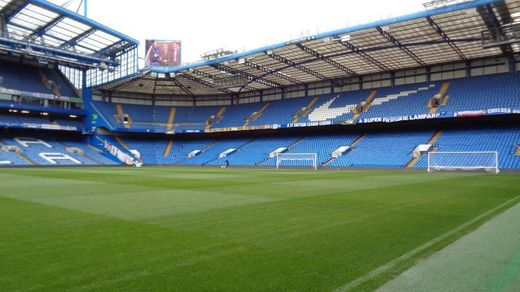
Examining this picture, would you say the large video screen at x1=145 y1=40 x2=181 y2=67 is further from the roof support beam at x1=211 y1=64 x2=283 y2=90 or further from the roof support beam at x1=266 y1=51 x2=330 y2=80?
the roof support beam at x1=266 y1=51 x2=330 y2=80

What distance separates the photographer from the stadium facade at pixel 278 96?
3481 centimetres

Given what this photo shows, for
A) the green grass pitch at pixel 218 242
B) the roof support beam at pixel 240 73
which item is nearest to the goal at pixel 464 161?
the green grass pitch at pixel 218 242

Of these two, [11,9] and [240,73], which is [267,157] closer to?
[240,73]

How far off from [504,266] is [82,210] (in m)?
8.28

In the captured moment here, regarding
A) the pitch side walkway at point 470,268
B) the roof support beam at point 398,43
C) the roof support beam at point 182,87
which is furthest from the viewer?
the roof support beam at point 182,87

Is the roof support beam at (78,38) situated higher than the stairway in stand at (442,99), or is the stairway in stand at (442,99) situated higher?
the roof support beam at (78,38)

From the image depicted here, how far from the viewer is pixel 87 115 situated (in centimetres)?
5862

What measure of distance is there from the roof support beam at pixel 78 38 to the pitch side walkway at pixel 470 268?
5011 centimetres

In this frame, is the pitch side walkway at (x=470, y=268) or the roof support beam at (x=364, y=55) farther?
the roof support beam at (x=364, y=55)

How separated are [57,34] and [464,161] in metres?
48.1

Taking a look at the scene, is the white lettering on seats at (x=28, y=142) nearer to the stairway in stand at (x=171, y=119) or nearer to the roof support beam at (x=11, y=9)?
the roof support beam at (x=11, y=9)

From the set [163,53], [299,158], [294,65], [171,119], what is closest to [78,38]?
[163,53]

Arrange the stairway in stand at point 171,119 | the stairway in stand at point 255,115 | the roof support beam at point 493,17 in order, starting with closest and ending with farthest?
1. the roof support beam at point 493,17
2. the stairway in stand at point 255,115
3. the stairway in stand at point 171,119

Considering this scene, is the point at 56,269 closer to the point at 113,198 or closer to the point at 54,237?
the point at 54,237
